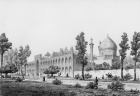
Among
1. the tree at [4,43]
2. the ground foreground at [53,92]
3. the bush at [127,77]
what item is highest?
the tree at [4,43]

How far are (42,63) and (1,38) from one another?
43151 mm

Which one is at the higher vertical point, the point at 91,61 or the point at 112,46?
the point at 112,46

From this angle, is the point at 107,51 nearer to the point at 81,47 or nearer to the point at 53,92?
the point at 81,47

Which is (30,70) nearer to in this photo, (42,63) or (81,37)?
(42,63)

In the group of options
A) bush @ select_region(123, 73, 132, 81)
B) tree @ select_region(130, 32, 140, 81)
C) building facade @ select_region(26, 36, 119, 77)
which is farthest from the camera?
building facade @ select_region(26, 36, 119, 77)

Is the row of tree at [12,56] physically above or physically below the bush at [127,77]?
above

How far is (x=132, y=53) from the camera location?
124 feet

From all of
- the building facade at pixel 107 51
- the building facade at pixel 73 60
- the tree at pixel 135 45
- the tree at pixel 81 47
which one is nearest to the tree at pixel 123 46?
the tree at pixel 135 45

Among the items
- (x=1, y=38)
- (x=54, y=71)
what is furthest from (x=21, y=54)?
(x=1, y=38)

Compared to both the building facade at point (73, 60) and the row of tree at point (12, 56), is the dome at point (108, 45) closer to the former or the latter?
the building facade at point (73, 60)

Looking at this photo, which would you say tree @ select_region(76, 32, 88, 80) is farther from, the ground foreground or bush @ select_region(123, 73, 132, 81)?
the ground foreground

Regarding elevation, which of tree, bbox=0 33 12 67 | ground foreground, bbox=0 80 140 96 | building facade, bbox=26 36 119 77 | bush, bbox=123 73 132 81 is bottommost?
bush, bbox=123 73 132 81

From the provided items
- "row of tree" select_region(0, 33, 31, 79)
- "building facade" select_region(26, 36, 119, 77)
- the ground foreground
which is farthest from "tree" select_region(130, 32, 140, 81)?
"building facade" select_region(26, 36, 119, 77)

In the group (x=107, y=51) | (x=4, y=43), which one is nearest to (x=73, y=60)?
(x=107, y=51)
